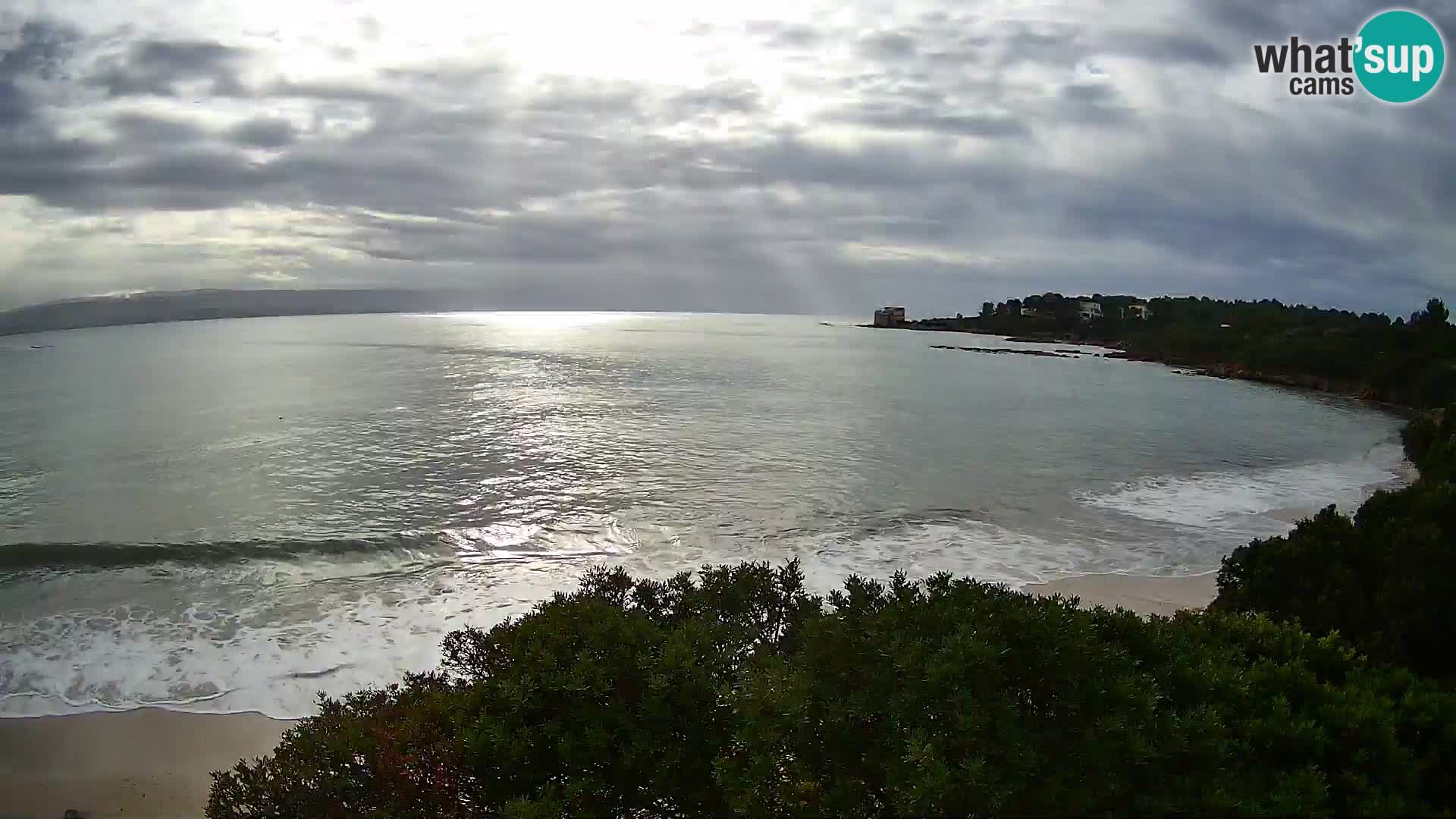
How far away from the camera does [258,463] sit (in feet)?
75.2

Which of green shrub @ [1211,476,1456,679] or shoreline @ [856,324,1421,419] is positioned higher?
shoreline @ [856,324,1421,419]

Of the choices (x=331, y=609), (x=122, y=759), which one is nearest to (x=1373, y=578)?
(x=122, y=759)

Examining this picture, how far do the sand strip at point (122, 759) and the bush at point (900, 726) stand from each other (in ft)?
12.3

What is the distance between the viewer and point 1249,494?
20.5 meters

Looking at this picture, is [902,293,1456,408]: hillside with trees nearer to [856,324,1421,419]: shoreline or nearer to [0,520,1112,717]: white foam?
[856,324,1421,419]: shoreline

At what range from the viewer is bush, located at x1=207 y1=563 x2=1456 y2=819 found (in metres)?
3.70

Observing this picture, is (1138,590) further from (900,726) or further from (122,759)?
(122,759)

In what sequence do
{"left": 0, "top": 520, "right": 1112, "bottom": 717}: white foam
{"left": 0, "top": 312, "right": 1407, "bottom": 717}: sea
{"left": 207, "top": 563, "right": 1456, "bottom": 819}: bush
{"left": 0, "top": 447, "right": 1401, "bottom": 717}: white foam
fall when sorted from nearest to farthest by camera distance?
1. {"left": 207, "top": 563, "right": 1456, "bottom": 819}: bush
2. {"left": 0, "top": 520, "right": 1112, "bottom": 717}: white foam
3. {"left": 0, "top": 447, "right": 1401, "bottom": 717}: white foam
4. {"left": 0, "top": 312, "right": 1407, "bottom": 717}: sea

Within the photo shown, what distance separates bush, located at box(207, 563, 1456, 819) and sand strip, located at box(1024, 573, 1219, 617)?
7.51 m

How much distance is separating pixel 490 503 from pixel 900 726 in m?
16.3

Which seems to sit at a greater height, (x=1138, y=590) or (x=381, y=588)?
(x=1138, y=590)

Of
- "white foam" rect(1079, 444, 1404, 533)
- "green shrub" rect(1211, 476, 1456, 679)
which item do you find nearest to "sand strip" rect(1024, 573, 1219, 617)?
"green shrub" rect(1211, 476, 1456, 679)

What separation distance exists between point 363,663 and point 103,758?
9.02 ft

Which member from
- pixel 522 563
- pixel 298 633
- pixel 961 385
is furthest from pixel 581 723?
pixel 961 385
